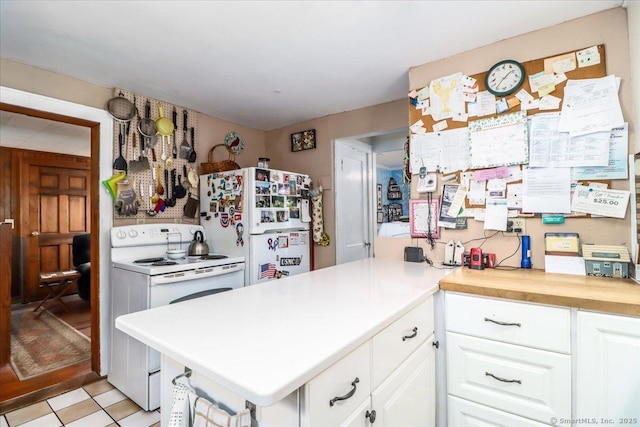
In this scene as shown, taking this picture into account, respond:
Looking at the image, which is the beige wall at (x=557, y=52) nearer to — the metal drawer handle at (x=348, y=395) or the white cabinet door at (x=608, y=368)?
the white cabinet door at (x=608, y=368)

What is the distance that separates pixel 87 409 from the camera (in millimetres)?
1976

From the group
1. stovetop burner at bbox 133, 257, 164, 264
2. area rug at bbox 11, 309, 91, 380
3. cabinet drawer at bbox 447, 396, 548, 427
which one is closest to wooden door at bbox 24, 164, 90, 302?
area rug at bbox 11, 309, 91, 380

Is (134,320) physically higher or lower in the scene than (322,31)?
lower

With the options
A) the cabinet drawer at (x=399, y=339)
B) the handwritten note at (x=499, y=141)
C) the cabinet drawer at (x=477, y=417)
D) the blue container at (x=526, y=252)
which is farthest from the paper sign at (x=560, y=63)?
the cabinet drawer at (x=477, y=417)

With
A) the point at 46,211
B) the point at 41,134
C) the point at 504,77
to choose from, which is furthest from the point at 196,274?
the point at 46,211

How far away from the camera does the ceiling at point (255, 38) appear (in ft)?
5.17

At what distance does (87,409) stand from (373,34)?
2982mm

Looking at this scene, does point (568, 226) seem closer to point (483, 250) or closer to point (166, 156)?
point (483, 250)

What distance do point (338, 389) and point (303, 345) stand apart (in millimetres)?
149

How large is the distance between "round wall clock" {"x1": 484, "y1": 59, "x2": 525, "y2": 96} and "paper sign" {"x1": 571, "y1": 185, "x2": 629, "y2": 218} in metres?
0.69

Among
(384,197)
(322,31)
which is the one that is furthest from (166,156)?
(384,197)

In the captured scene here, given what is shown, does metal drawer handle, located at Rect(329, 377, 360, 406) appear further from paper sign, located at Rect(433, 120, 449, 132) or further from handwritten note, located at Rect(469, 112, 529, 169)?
paper sign, located at Rect(433, 120, 449, 132)

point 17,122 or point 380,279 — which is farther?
point 17,122

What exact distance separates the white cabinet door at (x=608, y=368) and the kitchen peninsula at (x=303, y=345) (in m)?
0.55
